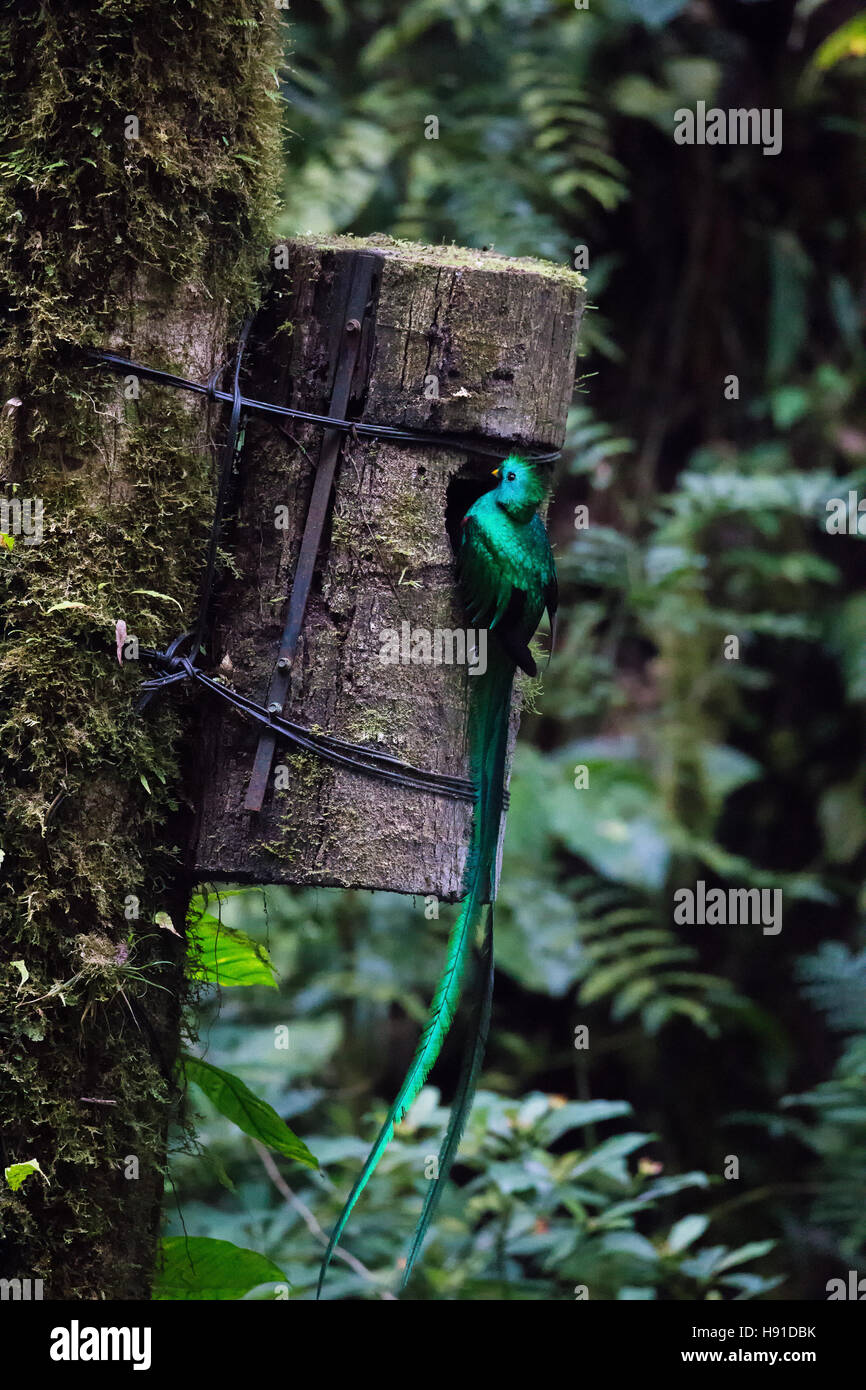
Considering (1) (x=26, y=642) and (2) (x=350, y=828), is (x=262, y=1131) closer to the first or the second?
(2) (x=350, y=828)

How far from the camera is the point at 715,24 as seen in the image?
222 inches

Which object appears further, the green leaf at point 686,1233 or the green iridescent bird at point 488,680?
the green leaf at point 686,1233

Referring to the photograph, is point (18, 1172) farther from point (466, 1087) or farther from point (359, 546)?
point (359, 546)

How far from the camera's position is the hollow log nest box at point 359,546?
2.01 metres

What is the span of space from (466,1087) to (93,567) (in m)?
1.10

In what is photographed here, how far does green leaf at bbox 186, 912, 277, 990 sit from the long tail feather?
420mm

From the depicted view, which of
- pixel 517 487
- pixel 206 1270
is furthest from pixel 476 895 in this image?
pixel 206 1270

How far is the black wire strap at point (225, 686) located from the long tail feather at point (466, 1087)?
0.32 meters

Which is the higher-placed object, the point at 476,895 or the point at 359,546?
the point at 359,546

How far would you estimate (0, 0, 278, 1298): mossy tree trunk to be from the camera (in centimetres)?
191

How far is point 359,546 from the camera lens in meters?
2.05

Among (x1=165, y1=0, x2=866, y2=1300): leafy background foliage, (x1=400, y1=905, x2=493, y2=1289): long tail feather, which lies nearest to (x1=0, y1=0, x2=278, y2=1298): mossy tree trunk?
(x1=400, y1=905, x2=493, y2=1289): long tail feather

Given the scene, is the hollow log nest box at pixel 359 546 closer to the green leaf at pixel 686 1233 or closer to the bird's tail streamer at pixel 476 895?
the bird's tail streamer at pixel 476 895

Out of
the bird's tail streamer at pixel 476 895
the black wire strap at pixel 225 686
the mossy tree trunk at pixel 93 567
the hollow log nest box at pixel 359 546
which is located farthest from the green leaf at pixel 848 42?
the bird's tail streamer at pixel 476 895
